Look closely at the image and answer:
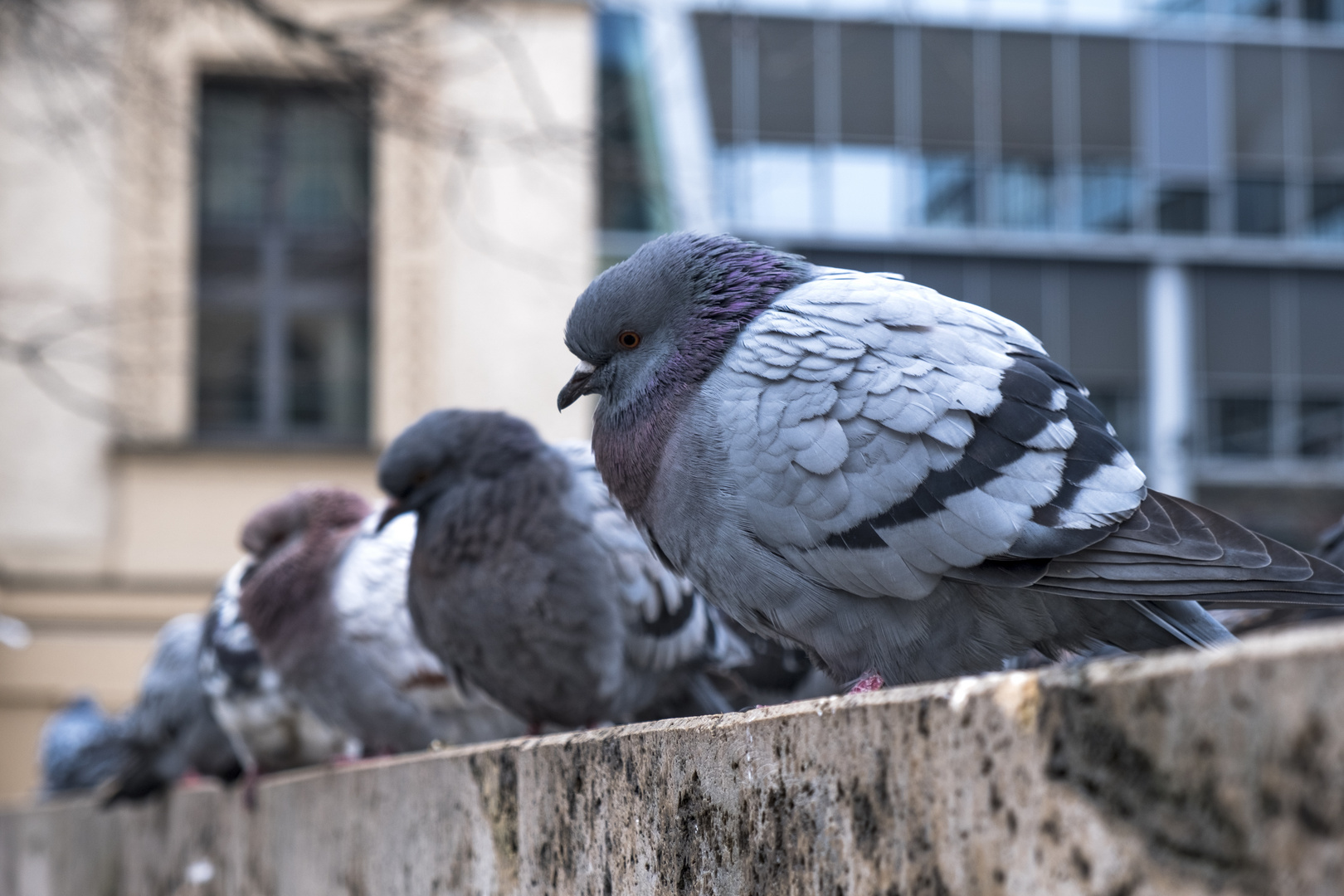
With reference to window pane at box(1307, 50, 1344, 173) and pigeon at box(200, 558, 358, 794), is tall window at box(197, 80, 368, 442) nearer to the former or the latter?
pigeon at box(200, 558, 358, 794)

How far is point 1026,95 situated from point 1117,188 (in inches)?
59.5

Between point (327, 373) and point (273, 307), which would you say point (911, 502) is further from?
point (273, 307)

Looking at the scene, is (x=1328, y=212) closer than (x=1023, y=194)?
No

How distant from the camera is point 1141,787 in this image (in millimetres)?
1199

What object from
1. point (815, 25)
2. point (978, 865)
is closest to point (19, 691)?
point (815, 25)

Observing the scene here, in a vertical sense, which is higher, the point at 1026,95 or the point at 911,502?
the point at 1026,95

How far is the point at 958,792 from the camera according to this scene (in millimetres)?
1392

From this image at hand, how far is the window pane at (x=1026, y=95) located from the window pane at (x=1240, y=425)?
3605 mm

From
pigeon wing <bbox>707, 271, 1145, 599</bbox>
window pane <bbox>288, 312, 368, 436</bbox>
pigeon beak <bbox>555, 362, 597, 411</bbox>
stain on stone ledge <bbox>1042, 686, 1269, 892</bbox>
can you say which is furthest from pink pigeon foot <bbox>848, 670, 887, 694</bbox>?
window pane <bbox>288, 312, 368, 436</bbox>

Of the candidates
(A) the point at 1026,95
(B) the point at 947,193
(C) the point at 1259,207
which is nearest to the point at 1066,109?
(A) the point at 1026,95

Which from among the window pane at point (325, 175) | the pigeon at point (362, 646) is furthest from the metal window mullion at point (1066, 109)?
the pigeon at point (362, 646)

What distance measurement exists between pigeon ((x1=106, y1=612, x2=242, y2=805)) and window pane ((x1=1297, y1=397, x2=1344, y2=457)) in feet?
46.6

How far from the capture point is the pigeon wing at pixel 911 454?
7.23 ft

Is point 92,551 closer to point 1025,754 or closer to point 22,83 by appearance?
point 22,83
